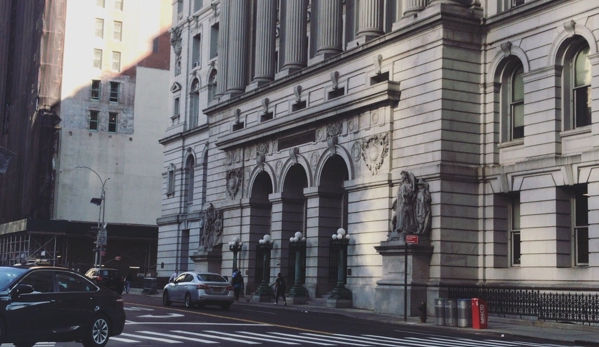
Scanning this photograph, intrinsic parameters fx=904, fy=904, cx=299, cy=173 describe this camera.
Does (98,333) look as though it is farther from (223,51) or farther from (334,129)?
(223,51)

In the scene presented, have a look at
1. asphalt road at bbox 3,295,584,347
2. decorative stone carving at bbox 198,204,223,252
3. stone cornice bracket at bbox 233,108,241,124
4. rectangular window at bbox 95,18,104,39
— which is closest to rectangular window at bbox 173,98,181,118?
decorative stone carving at bbox 198,204,223,252

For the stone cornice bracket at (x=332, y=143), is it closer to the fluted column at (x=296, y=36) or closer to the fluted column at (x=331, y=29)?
the fluted column at (x=331, y=29)

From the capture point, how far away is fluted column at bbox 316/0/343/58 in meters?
50.2

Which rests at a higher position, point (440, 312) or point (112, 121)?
point (112, 121)

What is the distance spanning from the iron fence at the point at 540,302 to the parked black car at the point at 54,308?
18.8 metres

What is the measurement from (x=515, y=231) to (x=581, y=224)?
3.64m

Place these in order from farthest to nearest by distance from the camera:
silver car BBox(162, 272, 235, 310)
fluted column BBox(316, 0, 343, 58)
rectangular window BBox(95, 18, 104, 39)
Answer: rectangular window BBox(95, 18, 104, 39)
fluted column BBox(316, 0, 343, 58)
silver car BBox(162, 272, 235, 310)

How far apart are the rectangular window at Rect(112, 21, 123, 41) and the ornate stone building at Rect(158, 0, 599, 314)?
1786 inches

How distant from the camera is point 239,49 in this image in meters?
60.8

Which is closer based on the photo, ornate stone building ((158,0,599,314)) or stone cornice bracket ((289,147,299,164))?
ornate stone building ((158,0,599,314))

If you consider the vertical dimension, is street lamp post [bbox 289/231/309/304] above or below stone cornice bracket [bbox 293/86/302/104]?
below

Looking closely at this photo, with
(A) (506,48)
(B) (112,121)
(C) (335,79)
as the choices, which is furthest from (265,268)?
(B) (112,121)

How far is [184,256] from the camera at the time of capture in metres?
73.8

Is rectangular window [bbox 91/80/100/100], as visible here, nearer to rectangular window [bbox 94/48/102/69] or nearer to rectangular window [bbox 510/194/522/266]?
rectangular window [bbox 94/48/102/69]
